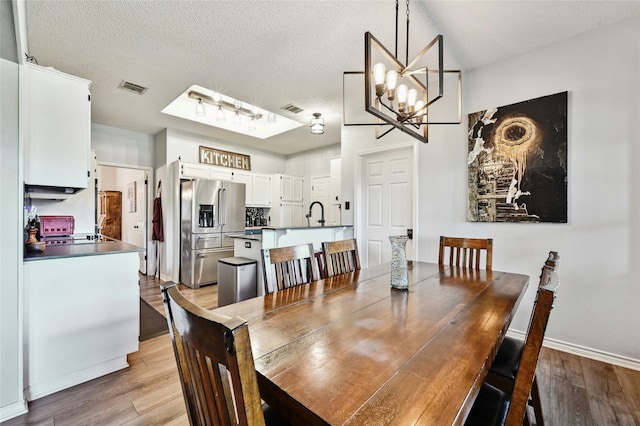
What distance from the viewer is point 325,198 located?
A: 19.7 ft

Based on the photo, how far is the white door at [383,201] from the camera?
358 centimetres

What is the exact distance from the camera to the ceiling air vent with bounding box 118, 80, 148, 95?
126 inches

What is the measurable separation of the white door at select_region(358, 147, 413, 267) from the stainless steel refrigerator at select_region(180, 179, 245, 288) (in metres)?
2.34

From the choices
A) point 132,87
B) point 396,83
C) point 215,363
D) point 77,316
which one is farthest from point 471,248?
point 132,87

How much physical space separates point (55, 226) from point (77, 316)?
2.05 metres

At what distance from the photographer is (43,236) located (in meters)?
3.18

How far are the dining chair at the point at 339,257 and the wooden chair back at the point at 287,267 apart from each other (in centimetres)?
13

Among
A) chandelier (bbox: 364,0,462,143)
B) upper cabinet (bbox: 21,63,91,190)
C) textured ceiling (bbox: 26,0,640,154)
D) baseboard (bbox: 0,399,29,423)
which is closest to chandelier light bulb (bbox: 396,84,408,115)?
chandelier (bbox: 364,0,462,143)

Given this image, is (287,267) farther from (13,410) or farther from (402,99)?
(13,410)

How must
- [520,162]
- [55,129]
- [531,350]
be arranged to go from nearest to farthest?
[531,350] < [55,129] < [520,162]

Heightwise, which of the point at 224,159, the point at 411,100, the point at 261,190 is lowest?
the point at 261,190

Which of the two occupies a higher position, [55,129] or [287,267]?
[55,129]

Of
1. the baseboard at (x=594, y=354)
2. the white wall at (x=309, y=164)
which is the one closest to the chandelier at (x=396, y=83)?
the baseboard at (x=594, y=354)

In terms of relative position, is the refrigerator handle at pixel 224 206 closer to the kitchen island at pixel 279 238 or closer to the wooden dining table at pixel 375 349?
the kitchen island at pixel 279 238
